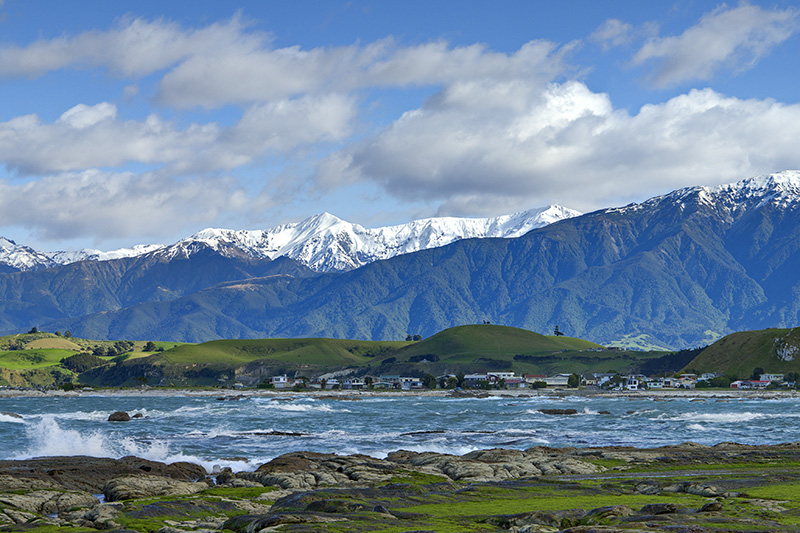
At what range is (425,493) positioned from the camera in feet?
131

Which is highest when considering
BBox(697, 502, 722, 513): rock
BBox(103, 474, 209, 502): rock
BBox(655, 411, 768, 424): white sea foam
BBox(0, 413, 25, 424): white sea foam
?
BBox(697, 502, 722, 513): rock

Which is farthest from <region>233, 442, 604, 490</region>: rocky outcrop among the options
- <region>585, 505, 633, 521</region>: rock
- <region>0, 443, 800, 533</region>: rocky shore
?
<region>585, 505, 633, 521</region>: rock

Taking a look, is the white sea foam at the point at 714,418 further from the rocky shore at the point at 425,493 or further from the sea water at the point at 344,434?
the rocky shore at the point at 425,493

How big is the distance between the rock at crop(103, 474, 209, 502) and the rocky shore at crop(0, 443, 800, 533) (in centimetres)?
9

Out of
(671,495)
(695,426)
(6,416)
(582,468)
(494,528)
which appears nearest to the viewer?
(494,528)

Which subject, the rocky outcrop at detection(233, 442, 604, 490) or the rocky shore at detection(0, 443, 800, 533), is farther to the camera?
the rocky outcrop at detection(233, 442, 604, 490)

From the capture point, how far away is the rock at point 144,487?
1564 inches

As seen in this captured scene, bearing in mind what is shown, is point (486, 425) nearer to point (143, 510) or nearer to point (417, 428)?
point (417, 428)

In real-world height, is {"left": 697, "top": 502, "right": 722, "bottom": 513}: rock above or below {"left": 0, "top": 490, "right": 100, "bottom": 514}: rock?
above

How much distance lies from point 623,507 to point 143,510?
727 inches

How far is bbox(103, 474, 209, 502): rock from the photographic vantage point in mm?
39719

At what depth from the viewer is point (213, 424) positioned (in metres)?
106

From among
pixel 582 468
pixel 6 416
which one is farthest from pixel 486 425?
pixel 6 416

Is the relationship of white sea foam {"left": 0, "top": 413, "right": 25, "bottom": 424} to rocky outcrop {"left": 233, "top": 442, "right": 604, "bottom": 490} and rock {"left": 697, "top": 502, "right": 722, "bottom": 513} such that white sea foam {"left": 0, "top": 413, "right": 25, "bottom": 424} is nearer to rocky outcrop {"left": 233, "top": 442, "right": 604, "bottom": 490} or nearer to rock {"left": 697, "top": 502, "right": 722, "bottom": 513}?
rocky outcrop {"left": 233, "top": 442, "right": 604, "bottom": 490}
